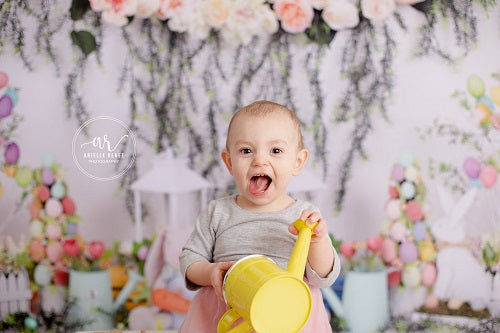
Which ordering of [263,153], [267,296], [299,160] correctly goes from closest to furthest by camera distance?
1. [267,296]
2. [263,153]
3. [299,160]

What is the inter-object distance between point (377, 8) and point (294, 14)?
0.27 meters

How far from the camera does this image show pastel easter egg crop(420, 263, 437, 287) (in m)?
2.24

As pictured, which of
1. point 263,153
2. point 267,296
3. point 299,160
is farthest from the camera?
point 299,160

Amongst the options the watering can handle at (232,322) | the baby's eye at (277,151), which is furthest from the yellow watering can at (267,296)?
the baby's eye at (277,151)

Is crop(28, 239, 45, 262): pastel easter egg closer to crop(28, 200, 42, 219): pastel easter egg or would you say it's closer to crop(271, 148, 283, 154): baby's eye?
crop(28, 200, 42, 219): pastel easter egg

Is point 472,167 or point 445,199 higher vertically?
point 472,167

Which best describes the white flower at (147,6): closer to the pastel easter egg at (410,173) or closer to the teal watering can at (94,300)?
the teal watering can at (94,300)

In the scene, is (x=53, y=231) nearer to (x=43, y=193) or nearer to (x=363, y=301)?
(x=43, y=193)

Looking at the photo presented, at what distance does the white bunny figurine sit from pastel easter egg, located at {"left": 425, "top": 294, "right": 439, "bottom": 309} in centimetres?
1

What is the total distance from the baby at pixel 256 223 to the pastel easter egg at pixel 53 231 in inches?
38.4

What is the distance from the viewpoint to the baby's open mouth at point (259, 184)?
1.40 meters

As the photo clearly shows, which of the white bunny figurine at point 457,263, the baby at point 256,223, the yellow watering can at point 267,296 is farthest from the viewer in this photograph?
the white bunny figurine at point 457,263

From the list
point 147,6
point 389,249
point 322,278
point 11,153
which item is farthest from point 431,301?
point 11,153

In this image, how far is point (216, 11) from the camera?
7.41ft
